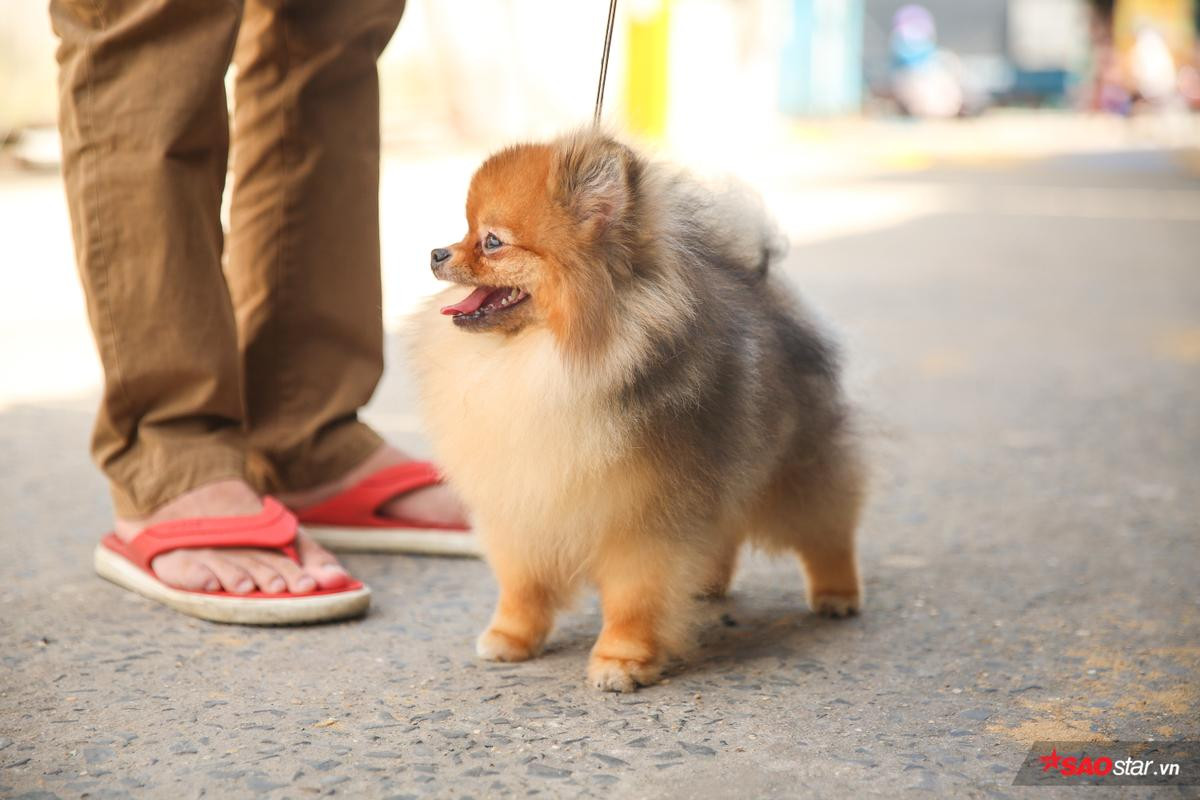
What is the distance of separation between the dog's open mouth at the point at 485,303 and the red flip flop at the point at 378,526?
2.99 feet

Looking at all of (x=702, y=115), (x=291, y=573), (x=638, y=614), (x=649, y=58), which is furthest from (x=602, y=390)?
(x=702, y=115)

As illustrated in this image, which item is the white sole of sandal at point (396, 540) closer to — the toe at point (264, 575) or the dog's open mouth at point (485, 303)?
the toe at point (264, 575)

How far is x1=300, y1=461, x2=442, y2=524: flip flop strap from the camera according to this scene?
322 cm

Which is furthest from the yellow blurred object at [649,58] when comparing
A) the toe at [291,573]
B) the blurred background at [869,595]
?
the toe at [291,573]

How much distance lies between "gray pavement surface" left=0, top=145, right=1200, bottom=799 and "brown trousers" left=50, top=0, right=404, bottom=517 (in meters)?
0.36

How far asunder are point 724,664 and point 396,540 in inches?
39.1

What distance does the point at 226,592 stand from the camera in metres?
2.71

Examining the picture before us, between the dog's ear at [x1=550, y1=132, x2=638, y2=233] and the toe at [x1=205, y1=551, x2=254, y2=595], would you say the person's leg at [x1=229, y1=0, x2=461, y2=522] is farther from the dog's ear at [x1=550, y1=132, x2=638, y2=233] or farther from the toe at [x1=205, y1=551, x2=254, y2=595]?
the dog's ear at [x1=550, y1=132, x2=638, y2=233]

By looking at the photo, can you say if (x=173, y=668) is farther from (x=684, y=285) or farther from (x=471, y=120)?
(x=471, y=120)

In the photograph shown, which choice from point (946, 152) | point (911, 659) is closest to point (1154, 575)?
point (911, 659)

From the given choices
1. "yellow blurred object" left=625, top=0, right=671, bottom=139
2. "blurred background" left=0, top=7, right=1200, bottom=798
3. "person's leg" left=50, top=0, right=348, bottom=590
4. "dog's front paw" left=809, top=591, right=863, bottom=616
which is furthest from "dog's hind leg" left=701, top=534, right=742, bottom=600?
"yellow blurred object" left=625, top=0, right=671, bottom=139

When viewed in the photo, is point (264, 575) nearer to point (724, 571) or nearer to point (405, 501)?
point (405, 501)

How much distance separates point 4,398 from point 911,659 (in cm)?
332

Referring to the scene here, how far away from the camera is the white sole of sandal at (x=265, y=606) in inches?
105
